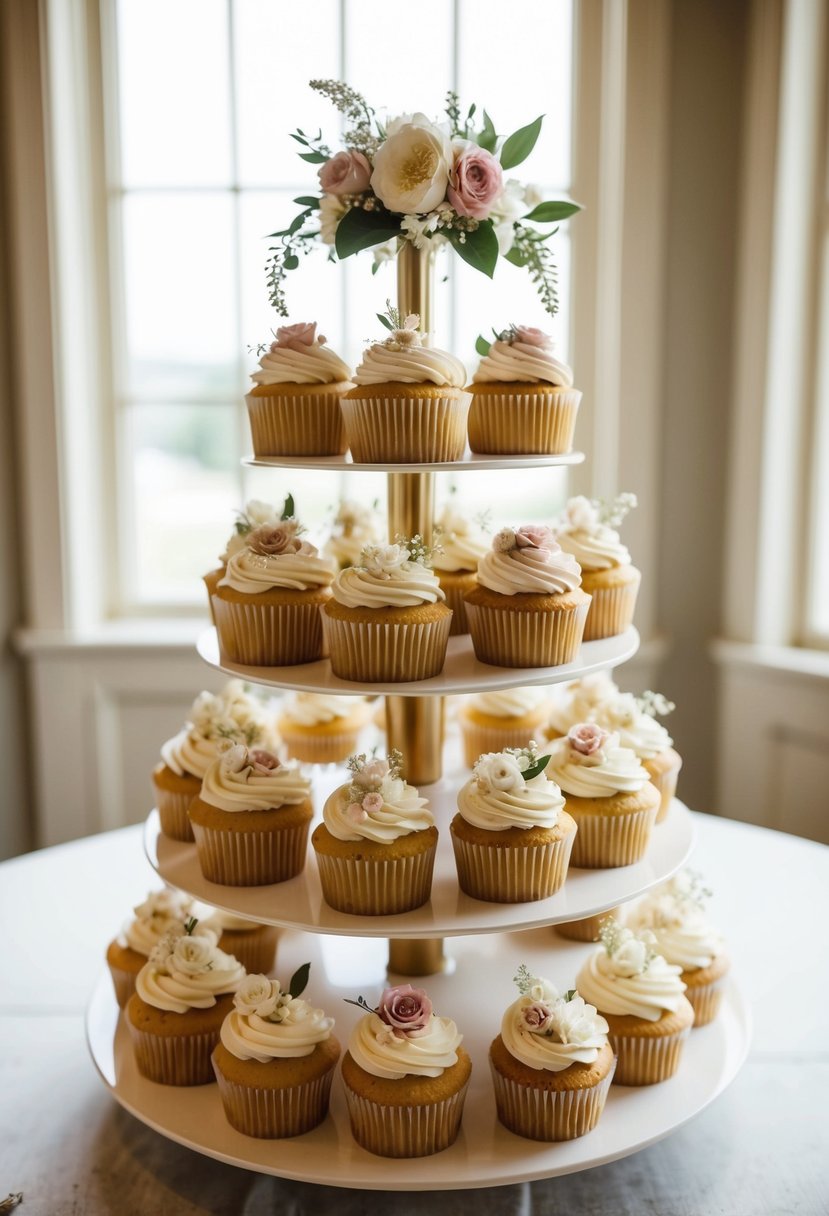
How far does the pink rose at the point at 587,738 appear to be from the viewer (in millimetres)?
1840

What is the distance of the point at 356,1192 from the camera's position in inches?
63.1

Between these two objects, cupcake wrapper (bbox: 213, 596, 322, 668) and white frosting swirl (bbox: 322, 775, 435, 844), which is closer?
white frosting swirl (bbox: 322, 775, 435, 844)

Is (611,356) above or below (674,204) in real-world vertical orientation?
below

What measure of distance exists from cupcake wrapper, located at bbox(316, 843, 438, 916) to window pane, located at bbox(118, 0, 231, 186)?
239 centimetres

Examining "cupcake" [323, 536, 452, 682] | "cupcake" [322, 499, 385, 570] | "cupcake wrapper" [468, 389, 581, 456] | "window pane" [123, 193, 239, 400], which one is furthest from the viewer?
"window pane" [123, 193, 239, 400]

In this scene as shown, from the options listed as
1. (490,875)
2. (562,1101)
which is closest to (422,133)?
(490,875)

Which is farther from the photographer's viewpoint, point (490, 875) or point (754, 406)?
point (754, 406)

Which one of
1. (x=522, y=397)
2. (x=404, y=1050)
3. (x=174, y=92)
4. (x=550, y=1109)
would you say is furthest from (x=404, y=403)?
(x=174, y=92)

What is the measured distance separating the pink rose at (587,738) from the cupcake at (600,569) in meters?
0.17

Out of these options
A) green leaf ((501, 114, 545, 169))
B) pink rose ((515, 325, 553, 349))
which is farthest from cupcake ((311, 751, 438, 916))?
green leaf ((501, 114, 545, 169))

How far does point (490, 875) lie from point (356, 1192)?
0.48 metres

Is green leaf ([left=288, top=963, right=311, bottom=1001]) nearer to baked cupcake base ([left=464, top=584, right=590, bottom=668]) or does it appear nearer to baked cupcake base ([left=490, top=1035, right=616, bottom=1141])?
baked cupcake base ([left=490, top=1035, right=616, bottom=1141])

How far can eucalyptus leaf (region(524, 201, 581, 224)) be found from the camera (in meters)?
1.76

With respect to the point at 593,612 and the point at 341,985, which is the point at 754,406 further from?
the point at 341,985
